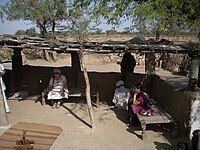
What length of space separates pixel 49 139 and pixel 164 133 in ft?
9.79

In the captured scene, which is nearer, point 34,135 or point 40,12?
point 34,135

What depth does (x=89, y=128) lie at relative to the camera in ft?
29.9

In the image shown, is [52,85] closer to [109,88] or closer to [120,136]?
[109,88]

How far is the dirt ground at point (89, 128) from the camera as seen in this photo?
7.83 metres

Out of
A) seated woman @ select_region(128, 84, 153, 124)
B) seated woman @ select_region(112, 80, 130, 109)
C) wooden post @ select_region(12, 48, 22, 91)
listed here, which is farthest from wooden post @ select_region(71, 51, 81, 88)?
seated woman @ select_region(128, 84, 153, 124)

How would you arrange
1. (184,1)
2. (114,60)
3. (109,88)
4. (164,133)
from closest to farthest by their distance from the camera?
(184,1) → (164,133) → (109,88) → (114,60)

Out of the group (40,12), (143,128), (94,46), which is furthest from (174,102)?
(40,12)

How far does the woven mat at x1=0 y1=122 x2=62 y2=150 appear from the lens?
7.59 meters

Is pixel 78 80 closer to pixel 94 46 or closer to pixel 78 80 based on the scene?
pixel 78 80

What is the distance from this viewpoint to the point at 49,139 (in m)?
8.05

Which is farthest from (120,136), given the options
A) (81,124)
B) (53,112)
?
(53,112)

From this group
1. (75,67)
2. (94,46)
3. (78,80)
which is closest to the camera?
(94,46)

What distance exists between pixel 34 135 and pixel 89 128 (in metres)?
1.59

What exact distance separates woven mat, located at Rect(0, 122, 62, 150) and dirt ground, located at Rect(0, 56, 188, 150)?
178 millimetres
